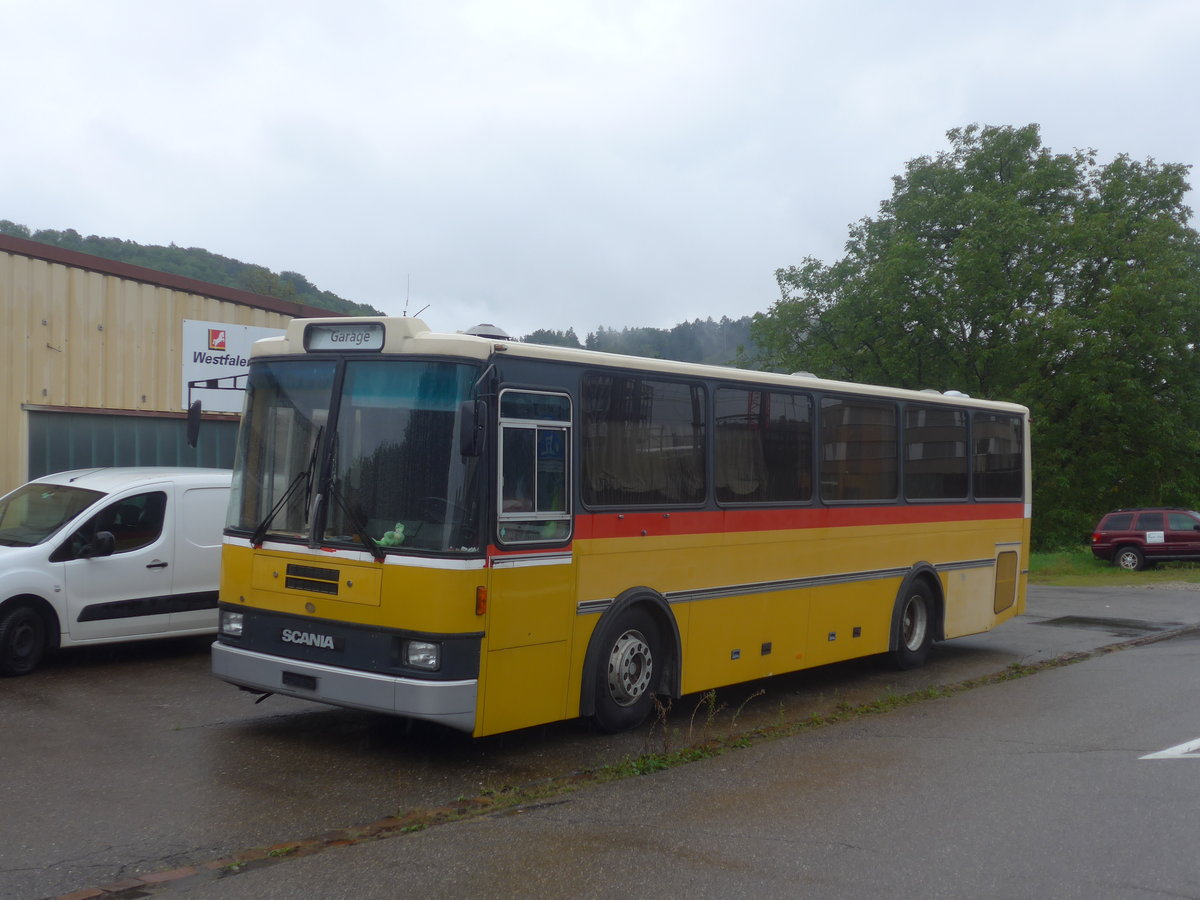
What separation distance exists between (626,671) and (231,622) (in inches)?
111

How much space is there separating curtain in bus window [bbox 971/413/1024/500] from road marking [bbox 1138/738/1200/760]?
5.16 m

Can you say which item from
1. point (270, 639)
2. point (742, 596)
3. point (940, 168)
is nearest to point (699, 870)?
point (270, 639)

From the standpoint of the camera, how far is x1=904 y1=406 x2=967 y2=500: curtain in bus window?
1202 centimetres

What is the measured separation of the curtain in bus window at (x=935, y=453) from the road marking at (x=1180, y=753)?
4149mm

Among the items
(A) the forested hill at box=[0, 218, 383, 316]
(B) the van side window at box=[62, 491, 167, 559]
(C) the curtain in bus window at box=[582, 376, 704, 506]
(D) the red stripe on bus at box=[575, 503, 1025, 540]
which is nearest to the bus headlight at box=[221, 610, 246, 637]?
(D) the red stripe on bus at box=[575, 503, 1025, 540]

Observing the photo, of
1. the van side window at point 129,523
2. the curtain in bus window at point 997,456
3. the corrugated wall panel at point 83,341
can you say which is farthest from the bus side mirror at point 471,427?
the corrugated wall panel at point 83,341

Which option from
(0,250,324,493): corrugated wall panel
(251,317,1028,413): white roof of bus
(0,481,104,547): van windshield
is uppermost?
(0,250,324,493): corrugated wall panel

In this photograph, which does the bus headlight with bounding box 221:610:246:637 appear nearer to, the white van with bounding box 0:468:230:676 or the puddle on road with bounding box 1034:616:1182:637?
the white van with bounding box 0:468:230:676

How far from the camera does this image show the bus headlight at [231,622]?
7.95m

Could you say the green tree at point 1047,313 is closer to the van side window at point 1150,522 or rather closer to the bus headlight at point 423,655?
the van side window at point 1150,522

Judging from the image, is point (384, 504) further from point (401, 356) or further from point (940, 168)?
point (940, 168)


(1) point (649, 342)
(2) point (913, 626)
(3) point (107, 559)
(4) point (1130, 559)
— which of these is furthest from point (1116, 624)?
(3) point (107, 559)

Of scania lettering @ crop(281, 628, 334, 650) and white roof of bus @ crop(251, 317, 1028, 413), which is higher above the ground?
white roof of bus @ crop(251, 317, 1028, 413)

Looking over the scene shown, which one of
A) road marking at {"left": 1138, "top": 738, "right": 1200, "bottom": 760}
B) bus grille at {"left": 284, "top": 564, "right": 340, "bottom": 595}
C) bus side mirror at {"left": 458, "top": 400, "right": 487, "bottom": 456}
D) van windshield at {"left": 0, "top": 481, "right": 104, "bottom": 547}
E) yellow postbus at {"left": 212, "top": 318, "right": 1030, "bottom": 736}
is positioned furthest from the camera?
van windshield at {"left": 0, "top": 481, "right": 104, "bottom": 547}
